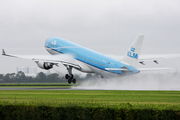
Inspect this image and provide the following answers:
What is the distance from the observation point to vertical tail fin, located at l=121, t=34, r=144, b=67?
63.9 meters

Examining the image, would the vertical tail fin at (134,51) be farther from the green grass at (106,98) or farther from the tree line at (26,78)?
the tree line at (26,78)

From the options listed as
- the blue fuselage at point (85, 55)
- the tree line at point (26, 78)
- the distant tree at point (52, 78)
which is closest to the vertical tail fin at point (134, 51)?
the blue fuselage at point (85, 55)

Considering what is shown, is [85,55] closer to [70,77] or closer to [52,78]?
[70,77]

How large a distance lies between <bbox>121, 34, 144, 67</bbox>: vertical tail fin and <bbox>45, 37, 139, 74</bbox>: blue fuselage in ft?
2.79

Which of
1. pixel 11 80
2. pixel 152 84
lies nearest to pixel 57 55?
pixel 152 84

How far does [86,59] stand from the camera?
236 ft

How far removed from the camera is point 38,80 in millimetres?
115625

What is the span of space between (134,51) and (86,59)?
11.2 m

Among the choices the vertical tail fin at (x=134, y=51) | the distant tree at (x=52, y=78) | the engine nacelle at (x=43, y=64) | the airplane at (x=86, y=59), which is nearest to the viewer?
the vertical tail fin at (x=134, y=51)

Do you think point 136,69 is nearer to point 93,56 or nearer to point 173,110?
point 93,56

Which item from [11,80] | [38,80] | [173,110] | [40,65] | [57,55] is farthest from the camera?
[11,80]

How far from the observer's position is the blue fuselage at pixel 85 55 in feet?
216

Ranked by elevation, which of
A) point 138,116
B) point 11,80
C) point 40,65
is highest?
point 138,116

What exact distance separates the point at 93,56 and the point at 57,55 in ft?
31.7
